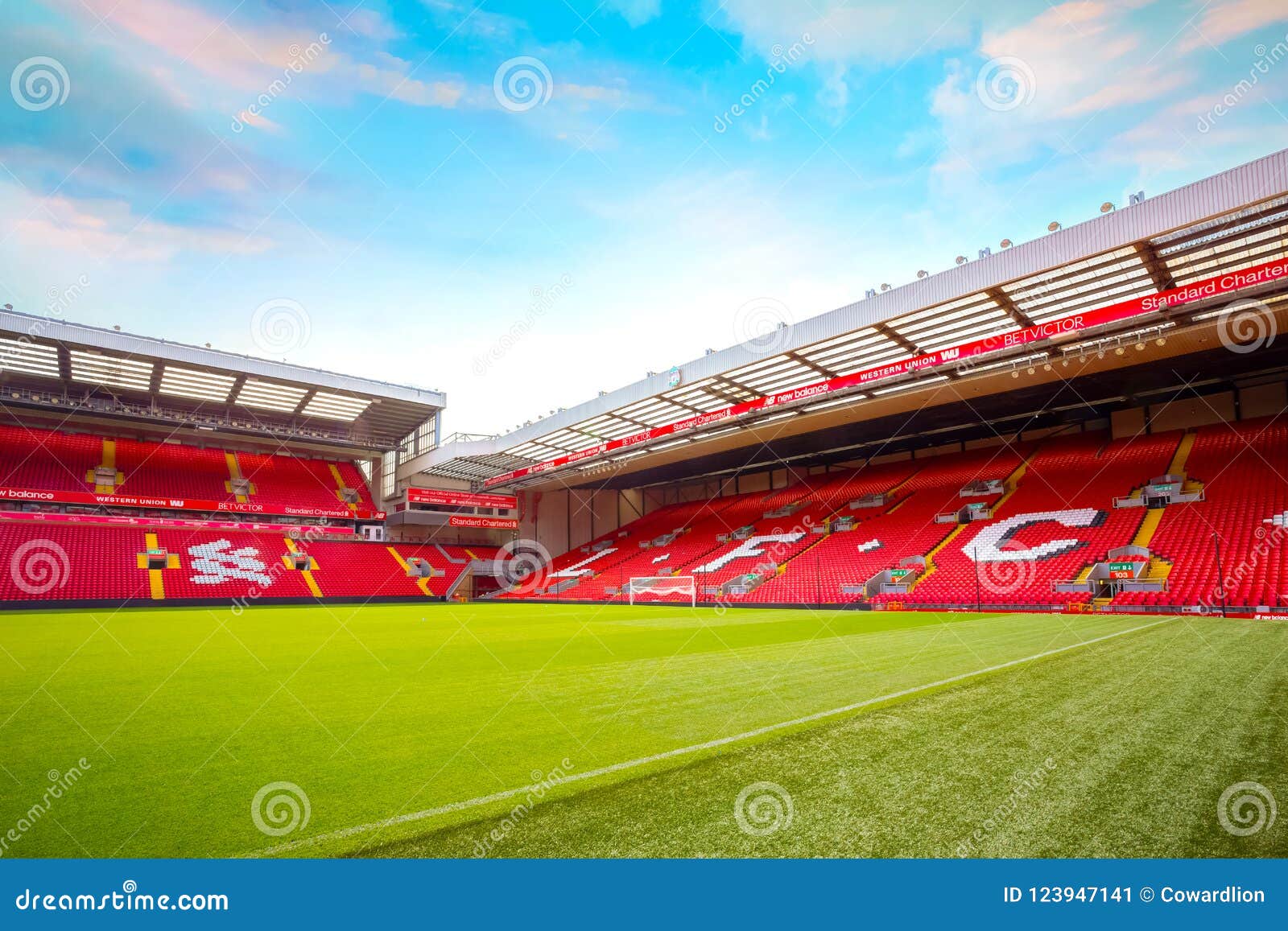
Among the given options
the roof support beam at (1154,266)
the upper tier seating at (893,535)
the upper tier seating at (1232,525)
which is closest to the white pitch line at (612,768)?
the roof support beam at (1154,266)

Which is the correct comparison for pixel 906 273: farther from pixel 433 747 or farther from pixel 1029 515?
pixel 433 747

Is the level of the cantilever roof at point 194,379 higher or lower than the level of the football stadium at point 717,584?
higher

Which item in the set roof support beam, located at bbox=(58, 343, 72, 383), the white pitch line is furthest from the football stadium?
roof support beam, located at bbox=(58, 343, 72, 383)

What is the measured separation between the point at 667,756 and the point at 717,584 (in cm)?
2541

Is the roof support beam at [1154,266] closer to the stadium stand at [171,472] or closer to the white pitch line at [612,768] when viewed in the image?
the white pitch line at [612,768]

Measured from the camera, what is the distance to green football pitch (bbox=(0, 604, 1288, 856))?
286 centimetres

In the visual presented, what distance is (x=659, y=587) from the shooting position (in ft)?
99.7

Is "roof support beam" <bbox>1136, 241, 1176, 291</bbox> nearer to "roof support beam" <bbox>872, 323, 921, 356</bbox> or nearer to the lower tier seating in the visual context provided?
"roof support beam" <bbox>872, 323, 921, 356</bbox>

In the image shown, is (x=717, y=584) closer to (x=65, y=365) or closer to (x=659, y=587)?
(x=659, y=587)

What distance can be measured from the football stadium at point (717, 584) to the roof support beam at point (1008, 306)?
5.0 inches

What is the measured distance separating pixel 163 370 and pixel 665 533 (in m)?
26.6

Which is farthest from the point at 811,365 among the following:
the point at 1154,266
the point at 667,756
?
the point at 667,756

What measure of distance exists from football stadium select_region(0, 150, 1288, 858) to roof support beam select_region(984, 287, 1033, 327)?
0.42ft

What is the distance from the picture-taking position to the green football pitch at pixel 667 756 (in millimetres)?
2855
